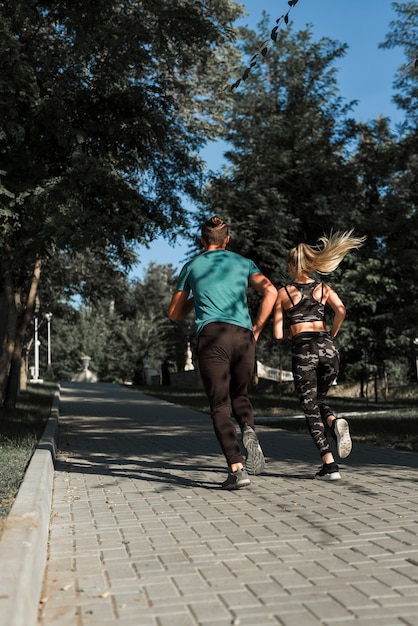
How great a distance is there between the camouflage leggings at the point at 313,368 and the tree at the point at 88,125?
17.6ft

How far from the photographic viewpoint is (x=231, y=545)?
4.47 metres

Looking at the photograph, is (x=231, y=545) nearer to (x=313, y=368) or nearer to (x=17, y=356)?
(x=313, y=368)

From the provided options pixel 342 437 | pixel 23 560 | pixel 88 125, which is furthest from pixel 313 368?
pixel 88 125

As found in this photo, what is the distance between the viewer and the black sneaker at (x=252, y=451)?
6.26 meters

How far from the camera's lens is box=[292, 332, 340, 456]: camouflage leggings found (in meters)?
6.78

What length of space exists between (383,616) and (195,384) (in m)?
47.4

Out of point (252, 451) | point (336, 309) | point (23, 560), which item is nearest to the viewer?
point (23, 560)

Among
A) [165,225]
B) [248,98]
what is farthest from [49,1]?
[248,98]

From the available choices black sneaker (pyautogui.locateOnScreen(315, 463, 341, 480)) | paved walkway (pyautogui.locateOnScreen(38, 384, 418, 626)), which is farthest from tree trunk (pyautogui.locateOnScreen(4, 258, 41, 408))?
black sneaker (pyautogui.locateOnScreen(315, 463, 341, 480))

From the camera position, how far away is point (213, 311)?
6297 millimetres

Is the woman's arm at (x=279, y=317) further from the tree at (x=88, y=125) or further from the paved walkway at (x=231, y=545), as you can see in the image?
the tree at (x=88, y=125)

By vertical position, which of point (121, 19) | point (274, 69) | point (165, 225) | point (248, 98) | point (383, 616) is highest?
point (274, 69)

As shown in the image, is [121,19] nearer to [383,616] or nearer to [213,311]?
[213,311]

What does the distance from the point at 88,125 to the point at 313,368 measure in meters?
7.64
